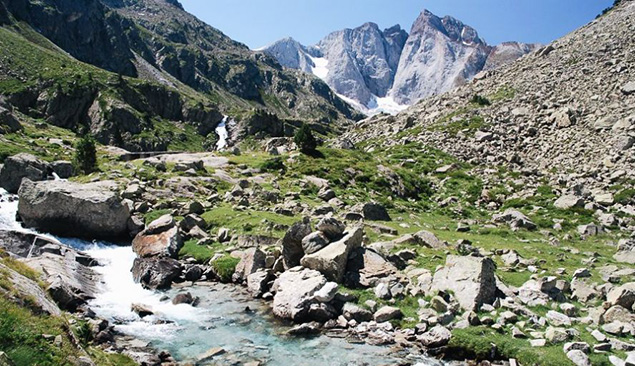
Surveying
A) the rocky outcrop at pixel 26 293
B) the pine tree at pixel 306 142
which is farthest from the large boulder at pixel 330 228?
the pine tree at pixel 306 142

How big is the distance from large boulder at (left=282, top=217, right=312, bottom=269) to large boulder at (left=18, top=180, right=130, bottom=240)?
59.3ft

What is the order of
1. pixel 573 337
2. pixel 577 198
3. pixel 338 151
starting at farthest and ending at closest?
pixel 338 151, pixel 577 198, pixel 573 337

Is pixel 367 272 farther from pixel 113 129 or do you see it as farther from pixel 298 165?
pixel 113 129

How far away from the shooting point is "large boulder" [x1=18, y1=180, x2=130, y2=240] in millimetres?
35125

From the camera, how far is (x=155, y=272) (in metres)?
28.0

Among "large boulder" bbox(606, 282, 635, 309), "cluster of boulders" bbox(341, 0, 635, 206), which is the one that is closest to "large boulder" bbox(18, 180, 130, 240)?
"large boulder" bbox(606, 282, 635, 309)

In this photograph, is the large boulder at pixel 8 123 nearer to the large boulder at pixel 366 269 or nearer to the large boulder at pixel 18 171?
the large boulder at pixel 18 171

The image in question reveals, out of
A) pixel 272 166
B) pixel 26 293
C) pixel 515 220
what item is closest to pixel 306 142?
pixel 272 166

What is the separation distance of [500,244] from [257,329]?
21.4 m

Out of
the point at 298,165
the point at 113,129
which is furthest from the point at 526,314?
the point at 113,129

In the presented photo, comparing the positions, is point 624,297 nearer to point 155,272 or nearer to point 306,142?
point 155,272

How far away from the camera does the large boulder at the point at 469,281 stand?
814 inches

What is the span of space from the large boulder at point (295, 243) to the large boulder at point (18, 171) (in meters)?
35.2

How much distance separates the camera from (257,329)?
20922mm
